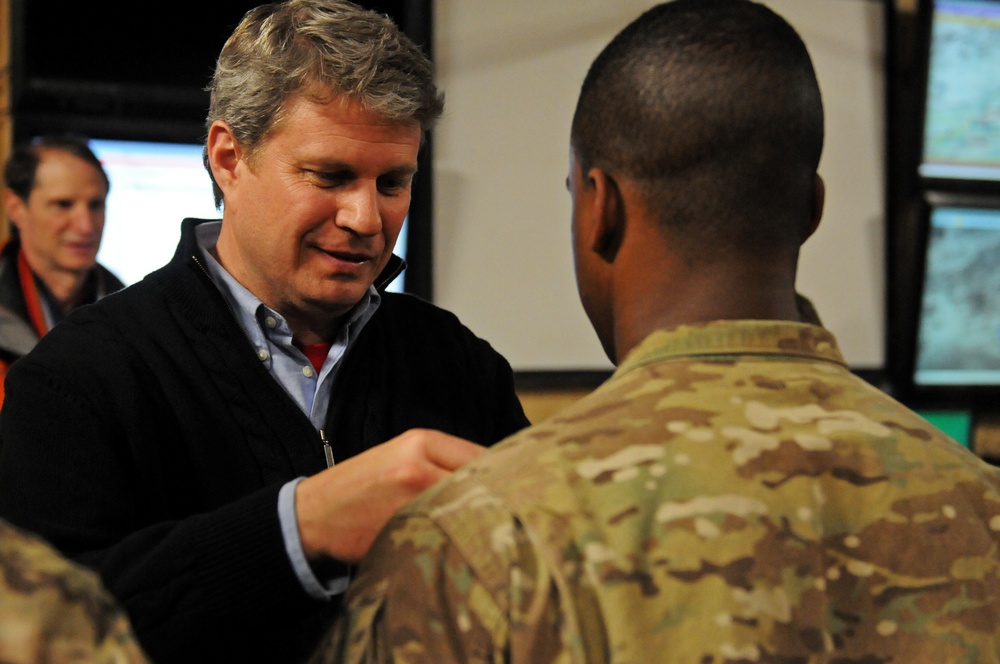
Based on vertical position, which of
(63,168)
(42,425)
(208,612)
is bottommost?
(208,612)

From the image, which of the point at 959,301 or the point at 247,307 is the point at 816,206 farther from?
the point at 959,301

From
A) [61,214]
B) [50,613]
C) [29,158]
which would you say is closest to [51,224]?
[61,214]

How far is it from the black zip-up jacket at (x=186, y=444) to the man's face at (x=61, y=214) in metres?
1.05

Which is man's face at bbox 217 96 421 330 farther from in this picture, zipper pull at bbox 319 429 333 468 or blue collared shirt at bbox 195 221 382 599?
zipper pull at bbox 319 429 333 468

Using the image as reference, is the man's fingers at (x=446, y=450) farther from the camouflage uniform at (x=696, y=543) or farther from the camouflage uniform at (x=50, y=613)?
the camouflage uniform at (x=50, y=613)

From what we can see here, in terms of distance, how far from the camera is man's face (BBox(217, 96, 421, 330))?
48.7 inches

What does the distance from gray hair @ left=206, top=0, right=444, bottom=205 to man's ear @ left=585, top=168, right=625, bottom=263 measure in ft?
1.44

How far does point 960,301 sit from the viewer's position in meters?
2.85


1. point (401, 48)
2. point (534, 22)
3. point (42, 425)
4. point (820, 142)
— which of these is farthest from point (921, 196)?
point (42, 425)

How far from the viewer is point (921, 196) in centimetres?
279

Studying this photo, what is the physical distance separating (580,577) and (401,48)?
0.74 meters

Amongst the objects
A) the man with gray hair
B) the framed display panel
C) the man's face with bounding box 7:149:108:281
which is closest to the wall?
the man's face with bounding box 7:149:108:281

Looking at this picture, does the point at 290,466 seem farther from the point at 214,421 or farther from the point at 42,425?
the point at 42,425

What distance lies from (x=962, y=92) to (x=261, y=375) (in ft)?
7.29
